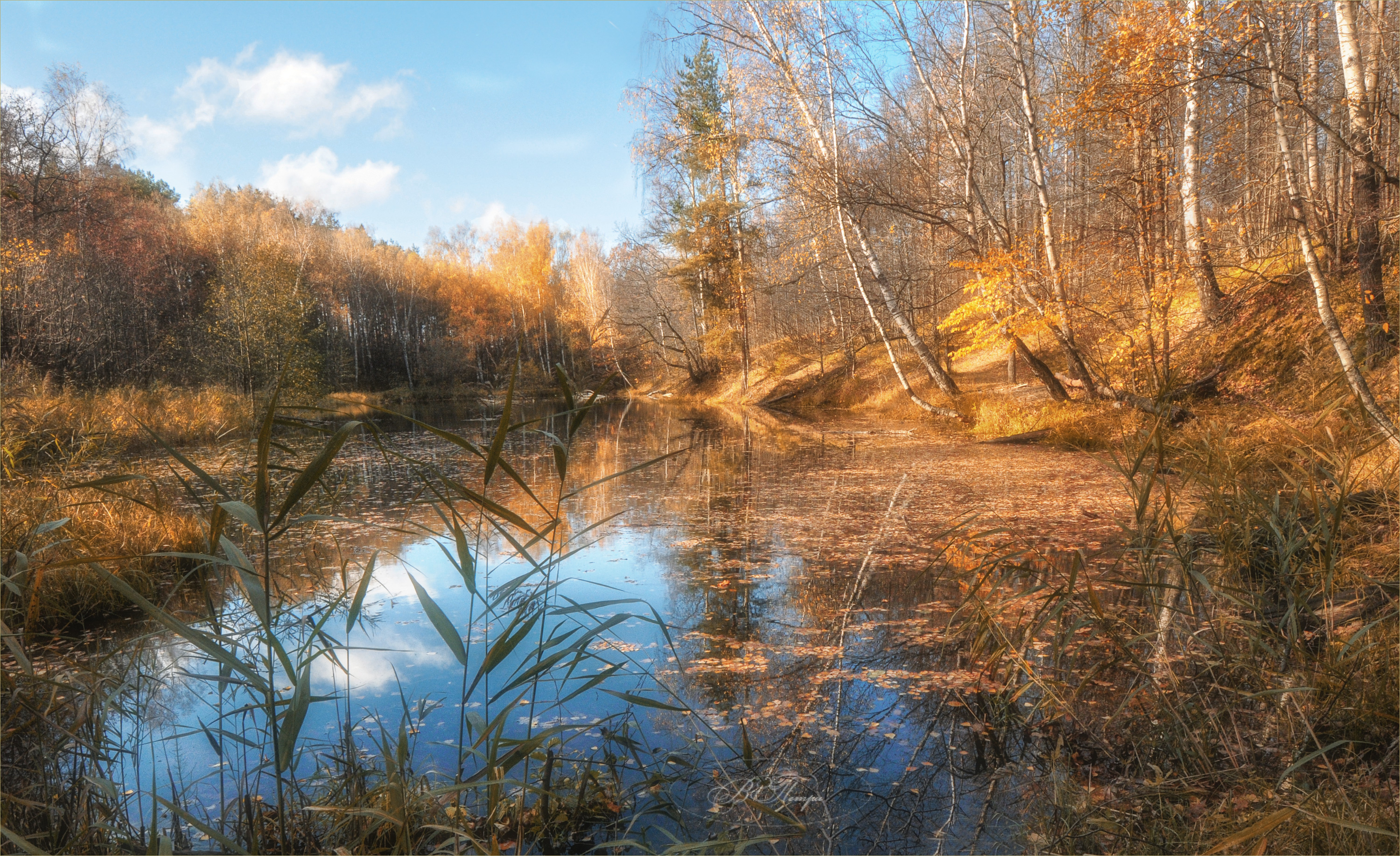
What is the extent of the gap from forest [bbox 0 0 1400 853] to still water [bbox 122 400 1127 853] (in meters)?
0.03

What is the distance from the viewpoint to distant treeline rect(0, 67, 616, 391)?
43.1 ft

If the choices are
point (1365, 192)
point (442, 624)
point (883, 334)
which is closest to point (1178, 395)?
point (1365, 192)

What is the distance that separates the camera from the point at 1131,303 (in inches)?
388

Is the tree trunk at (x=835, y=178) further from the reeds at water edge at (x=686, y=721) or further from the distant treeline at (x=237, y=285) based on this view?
the reeds at water edge at (x=686, y=721)

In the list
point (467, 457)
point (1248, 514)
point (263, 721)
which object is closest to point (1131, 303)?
point (1248, 514)

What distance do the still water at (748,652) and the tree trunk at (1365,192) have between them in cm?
262

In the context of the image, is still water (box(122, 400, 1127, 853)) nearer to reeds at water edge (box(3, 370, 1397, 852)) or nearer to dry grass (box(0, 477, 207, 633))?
reeds at water edge (box(3, 370, 1397, 852))

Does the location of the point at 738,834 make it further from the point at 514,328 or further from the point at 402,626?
the point at 514,328

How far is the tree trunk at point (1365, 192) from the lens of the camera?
5336 millimetres

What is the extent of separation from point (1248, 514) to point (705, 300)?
2020cm

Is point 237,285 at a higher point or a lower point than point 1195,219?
higher

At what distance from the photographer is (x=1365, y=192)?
6.62 m

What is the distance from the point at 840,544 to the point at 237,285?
17796mm

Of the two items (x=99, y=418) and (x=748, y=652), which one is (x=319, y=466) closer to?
(x=748, y=652)
